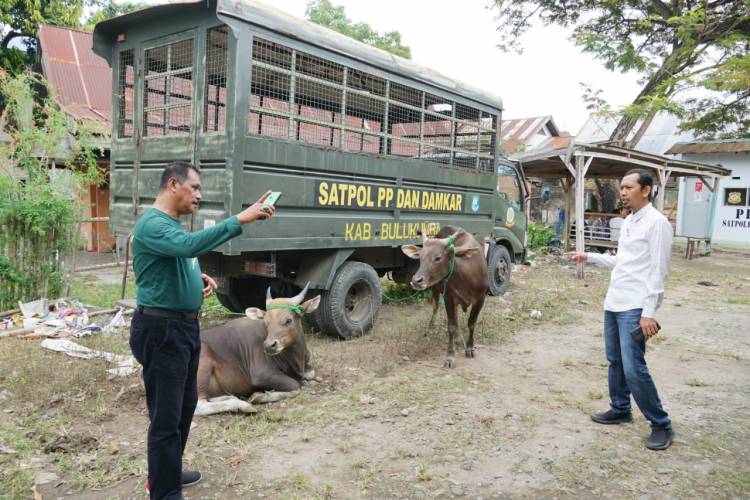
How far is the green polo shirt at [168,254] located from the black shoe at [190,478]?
1.03 meters

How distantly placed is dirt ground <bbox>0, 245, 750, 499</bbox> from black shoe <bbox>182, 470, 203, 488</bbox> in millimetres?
42

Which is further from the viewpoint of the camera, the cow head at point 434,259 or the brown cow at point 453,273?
the brown cow at point 453,273

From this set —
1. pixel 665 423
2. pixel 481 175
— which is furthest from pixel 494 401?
pixel 481 175

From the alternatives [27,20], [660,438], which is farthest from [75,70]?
[660,438]

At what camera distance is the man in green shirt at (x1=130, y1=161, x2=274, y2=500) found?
2619mm

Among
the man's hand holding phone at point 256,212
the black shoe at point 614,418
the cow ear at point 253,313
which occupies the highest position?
the man's hand holding phone at point 256,212

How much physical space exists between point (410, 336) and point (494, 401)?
195 cm

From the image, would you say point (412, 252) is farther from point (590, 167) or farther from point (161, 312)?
point (590, 167)

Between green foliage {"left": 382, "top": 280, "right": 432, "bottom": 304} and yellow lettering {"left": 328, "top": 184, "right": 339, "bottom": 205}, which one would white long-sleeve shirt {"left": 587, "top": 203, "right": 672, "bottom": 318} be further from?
green foliage {"left": 382, "top": 280, "right": 432, "bottom": 304}

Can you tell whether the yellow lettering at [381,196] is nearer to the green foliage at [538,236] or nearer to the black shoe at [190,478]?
the black shoe at [190,478]

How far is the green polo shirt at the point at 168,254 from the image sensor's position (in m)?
2.53

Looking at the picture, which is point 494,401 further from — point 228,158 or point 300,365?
point 228,158

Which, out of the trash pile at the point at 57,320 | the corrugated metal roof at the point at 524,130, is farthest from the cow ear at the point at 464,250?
the corrugated metal roof at the point at 524,130

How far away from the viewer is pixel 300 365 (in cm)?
465
